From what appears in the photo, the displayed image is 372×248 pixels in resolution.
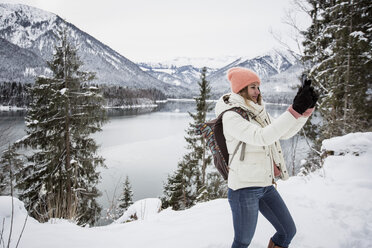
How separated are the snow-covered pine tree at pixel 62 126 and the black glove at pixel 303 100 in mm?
8295

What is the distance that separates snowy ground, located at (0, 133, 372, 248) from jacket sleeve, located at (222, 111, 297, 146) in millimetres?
1385

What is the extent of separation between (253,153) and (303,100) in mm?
449

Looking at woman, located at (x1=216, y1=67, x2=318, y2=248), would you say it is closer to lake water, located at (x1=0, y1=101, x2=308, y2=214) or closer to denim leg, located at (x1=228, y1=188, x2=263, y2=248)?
denim leg, located at (x1=228, y1=188, x2=263, y2=248)

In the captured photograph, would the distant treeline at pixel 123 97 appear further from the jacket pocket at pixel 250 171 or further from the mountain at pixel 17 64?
the jacket pocket at pixel 250 171

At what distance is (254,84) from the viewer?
4.90 ft

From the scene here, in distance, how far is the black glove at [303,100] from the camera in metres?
1.16

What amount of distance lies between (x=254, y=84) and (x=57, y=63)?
9046 mm

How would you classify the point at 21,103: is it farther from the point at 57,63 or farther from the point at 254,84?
the point at 254,84

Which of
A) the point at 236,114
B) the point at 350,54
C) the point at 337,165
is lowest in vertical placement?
the point at 337,165

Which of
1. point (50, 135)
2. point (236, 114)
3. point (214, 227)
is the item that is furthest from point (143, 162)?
point (236, 114)

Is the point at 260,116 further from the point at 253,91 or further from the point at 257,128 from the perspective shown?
the point at 257,128

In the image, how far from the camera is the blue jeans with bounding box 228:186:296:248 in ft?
4.55

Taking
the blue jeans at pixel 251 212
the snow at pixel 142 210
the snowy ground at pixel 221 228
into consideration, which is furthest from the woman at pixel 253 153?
the snow at pixel 142 210

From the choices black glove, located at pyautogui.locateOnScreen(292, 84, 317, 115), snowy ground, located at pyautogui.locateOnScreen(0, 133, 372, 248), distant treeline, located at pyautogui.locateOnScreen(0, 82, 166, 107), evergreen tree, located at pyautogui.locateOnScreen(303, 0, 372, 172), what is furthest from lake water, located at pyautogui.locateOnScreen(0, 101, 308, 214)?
black glove, located at pyautogui.locateOnScreen(292, 84, 317, 115)
